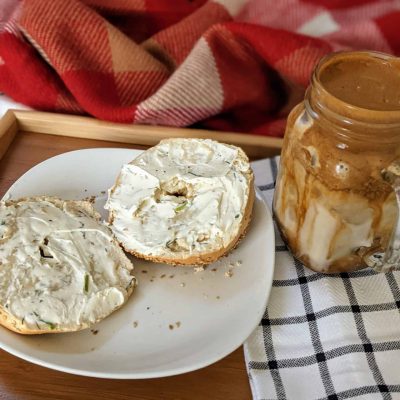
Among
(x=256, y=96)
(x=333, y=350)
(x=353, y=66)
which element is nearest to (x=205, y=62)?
(x=256, y=96)

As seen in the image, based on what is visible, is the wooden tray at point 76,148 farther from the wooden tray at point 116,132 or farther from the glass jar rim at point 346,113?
the glass jar rim at point 346,113

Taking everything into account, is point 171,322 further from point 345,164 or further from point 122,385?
point 345,164

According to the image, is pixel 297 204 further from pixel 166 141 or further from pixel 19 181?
pixel 19 181

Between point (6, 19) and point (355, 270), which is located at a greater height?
point (6, 19)

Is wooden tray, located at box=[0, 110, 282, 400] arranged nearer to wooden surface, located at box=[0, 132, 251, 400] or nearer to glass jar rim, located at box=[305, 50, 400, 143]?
wooden surface, located at box=[0, 132, 251, 400]

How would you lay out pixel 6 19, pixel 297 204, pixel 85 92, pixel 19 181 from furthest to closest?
pixel 6 19 → pixel 85 92 → pixel 19 181 → pixel 297 204

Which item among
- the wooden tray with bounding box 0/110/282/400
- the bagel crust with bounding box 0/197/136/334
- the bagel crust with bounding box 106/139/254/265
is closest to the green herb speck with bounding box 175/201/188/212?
the bagel crust with bounding box 106/139/254/265

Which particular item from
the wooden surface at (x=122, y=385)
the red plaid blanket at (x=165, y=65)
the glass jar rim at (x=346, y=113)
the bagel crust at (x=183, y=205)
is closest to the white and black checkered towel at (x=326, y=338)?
the wooden surface at (x=122, y=385)
